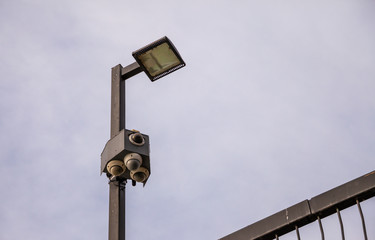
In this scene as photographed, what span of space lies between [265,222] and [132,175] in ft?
5.49

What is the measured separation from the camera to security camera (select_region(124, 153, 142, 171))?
698 cm

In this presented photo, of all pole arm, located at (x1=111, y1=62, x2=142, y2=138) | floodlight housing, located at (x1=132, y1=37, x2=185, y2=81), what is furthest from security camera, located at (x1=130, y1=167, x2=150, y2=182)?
floodlight housing, located at (x1=132, y1=37, x2=185, y2=81)

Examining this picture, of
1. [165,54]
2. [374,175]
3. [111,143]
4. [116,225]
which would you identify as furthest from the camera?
[165,54]

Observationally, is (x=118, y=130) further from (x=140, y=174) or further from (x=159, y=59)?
(x=159, y=59)

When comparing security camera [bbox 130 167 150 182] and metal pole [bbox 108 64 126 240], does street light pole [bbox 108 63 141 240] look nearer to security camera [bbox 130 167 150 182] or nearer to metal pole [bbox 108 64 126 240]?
metal pole [bbox 108 64 126 240]

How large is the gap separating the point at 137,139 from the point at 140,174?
0.39m

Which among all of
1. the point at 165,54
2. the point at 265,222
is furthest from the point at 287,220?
the point at 165,54

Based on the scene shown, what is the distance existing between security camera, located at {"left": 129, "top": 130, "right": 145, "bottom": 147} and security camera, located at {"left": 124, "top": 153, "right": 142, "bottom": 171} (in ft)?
0.54

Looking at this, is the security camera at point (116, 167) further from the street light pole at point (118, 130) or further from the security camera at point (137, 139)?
the security camera at point (137, 139)

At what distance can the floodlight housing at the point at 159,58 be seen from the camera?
809 centimetres

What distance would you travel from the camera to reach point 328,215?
19.6 feet

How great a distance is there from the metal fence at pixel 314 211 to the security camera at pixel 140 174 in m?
1.32

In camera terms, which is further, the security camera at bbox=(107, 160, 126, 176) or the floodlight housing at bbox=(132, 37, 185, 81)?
the floodlight housing at bbox=(132, 37, 185, 81)

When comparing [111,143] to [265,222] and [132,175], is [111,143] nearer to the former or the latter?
[132,175]
